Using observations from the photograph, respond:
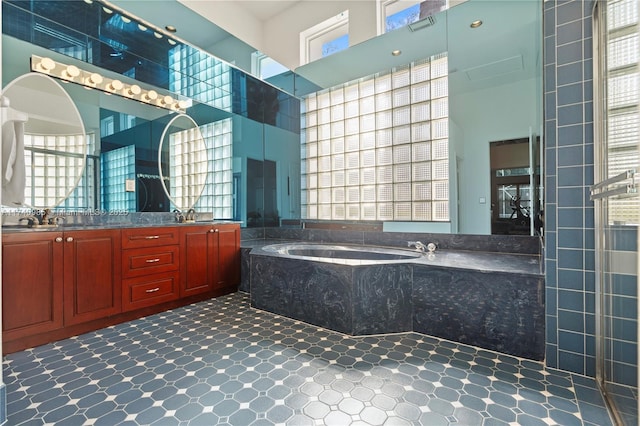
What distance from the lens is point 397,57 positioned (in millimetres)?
3037

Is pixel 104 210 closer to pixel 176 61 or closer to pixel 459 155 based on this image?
pixel 176 61

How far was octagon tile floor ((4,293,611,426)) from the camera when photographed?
3.94 feet

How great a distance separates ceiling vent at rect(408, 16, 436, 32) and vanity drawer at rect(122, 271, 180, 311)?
309cm

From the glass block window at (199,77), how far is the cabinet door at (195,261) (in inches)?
62.1

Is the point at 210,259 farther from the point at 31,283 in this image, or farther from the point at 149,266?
the point at 31,283

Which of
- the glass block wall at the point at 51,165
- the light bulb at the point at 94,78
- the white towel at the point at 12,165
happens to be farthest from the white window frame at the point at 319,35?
the white towel at the point at 12,165

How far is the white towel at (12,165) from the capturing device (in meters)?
1.88

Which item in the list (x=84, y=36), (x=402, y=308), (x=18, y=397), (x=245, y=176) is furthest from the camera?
(x=245, y=176)

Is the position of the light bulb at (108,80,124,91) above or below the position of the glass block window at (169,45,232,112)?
below

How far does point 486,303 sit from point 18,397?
7.85 ft

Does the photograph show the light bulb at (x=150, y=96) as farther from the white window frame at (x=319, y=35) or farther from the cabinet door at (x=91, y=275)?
the white window frame at (x=319, y=35)

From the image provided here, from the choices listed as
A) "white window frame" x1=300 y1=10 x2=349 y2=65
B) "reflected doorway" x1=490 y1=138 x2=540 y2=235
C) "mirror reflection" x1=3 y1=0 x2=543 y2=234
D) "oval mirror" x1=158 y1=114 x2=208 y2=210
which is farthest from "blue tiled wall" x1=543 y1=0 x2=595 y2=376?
"oval mirror" x1=158 y1=114 x2=208 y2=210

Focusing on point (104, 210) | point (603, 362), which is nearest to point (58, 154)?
point (104, 210)

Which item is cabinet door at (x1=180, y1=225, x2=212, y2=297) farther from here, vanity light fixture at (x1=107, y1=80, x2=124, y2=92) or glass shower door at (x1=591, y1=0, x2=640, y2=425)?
glass shower door at (x1=591, y1=0, x2=640, y2=425)
